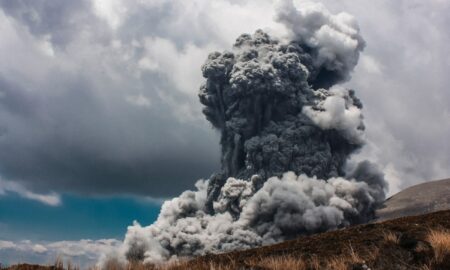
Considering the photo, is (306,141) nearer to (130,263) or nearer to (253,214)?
(253,214)

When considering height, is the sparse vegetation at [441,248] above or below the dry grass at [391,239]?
below

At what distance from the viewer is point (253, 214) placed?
385 feet

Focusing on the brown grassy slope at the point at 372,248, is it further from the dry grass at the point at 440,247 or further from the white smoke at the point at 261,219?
the white smoke at the point at 261,219

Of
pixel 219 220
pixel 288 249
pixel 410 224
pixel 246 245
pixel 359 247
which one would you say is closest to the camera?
pixel 359 247

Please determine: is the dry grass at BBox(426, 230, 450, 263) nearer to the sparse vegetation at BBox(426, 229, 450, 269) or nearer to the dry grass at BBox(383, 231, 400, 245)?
the sparse vegetation at BBox(426, 229, 450, 269)

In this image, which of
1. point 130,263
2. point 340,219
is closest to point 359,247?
point 130,263

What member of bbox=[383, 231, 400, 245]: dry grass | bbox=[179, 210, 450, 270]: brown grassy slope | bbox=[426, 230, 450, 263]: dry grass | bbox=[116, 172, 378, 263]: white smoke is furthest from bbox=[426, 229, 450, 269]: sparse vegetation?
bbox=[116, 172, 378, 263]: white smoke

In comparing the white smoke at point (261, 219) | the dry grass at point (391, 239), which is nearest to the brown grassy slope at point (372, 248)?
the dry grass at point (391, 239)

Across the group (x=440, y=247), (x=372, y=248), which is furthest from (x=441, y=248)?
(x=372, y=248)

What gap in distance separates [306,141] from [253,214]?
2582 cm

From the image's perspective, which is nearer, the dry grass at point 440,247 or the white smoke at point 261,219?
the dry grass at point 440,247

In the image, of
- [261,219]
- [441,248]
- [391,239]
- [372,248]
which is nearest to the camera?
[441,248]

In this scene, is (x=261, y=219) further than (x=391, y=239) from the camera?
Yes

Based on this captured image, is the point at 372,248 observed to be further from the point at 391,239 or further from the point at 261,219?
the point at 261,219
